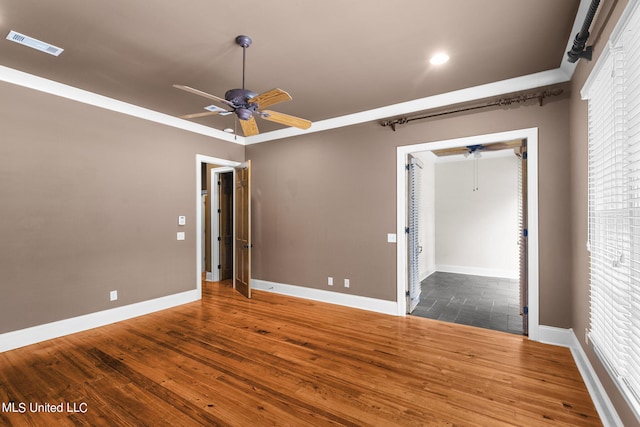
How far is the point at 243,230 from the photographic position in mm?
5203

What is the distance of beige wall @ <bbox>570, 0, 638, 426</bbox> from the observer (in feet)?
6.93

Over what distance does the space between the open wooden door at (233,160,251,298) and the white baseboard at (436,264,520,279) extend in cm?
490

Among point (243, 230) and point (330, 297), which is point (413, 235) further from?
point (243, 230)

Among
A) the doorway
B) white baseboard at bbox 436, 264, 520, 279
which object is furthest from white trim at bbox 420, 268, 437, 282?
the doorway

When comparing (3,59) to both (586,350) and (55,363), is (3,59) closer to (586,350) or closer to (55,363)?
(55,363)

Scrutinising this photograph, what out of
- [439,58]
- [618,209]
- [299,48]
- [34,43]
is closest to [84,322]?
[34,43]

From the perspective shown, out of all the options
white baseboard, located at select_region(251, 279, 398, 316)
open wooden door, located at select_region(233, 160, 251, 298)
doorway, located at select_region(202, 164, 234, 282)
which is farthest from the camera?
doorway, located at select_region(202, 164, 234, 282)

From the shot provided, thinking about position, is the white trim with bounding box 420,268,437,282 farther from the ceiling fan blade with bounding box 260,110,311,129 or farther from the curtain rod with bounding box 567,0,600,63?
the curtain rod with bounding box 567,0,600,63

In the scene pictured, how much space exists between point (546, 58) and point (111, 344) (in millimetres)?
5204

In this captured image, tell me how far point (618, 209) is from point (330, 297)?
11.7ft

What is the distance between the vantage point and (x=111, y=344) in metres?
3.16

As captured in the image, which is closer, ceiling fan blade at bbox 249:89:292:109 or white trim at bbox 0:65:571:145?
ceiling fan blade at bbox 249:89:292:109

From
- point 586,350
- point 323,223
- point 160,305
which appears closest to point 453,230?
point 323,223

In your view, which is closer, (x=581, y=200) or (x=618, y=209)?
(x=618, y=209)
